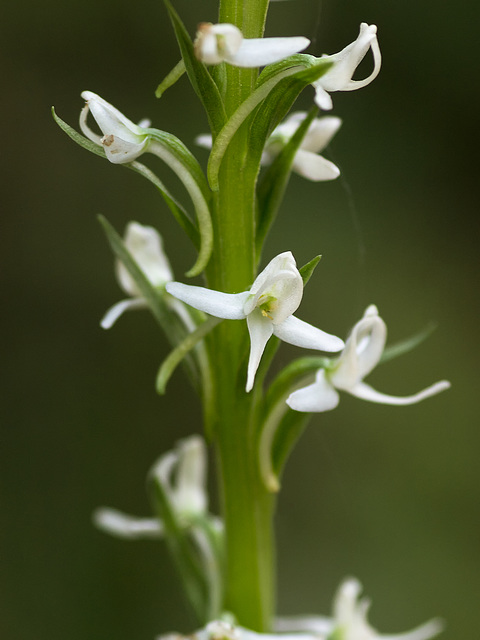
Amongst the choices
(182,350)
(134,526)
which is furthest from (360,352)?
(134,526)

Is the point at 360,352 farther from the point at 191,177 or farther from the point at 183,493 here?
the point at 183,493

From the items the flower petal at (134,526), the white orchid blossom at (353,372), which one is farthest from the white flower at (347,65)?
the flower petal at (134,526)

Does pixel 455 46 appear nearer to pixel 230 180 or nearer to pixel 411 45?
pixel 411 45

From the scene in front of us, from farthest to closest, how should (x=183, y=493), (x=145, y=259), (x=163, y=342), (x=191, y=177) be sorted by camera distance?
(x=163, y=342)
(x=183, y=493)
(x=145, y=259)
(x=191, y=177)

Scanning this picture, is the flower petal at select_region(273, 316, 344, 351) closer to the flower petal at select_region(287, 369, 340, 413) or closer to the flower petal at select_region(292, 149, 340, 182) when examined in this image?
the flower petal at select_region(287, 369, 340, 413)

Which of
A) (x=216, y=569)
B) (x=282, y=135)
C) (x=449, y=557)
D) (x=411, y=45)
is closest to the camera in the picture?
(x=282, y=135)

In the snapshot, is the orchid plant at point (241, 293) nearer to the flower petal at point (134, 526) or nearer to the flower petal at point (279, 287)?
the flower petal at point (279, 287)

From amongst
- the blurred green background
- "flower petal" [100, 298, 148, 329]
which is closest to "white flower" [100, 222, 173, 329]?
"flower petal" [100, 298, 148, 329]

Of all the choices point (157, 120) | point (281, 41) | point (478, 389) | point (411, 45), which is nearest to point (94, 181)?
point (157, 120)
